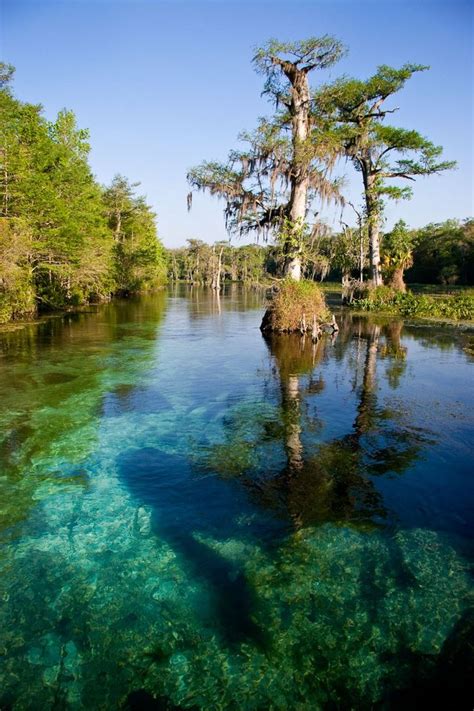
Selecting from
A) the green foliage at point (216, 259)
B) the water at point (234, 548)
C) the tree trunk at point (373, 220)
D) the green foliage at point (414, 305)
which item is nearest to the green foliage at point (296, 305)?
the water at point (234, 548)

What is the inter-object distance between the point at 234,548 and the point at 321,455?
3395mm

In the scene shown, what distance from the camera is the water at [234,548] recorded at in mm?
4086

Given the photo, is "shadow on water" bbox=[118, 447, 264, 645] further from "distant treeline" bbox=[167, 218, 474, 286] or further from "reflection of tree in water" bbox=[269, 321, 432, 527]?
"distant treeline" bbox=[167, 218, 474, 286]

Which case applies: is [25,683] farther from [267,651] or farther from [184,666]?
[267,651]

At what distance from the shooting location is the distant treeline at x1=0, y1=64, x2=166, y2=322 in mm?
24031

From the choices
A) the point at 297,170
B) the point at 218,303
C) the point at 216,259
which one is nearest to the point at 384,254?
the point at 297,170

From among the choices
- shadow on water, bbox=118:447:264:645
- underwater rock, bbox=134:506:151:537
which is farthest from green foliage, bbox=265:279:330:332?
underwater rock, bbox=134:506:151:537

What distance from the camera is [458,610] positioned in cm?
481

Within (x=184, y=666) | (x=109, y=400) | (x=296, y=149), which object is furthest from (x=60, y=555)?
(x=296, y=149)

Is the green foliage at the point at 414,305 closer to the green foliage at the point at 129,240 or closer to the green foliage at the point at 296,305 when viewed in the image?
the green foliage at the point at 296,305

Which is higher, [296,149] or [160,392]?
[296,149]

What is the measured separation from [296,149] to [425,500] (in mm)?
19967

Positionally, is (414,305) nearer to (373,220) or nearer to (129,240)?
(373,220)

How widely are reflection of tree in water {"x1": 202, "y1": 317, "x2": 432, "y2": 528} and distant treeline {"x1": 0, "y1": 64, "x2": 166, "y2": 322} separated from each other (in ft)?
57.2
